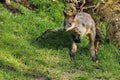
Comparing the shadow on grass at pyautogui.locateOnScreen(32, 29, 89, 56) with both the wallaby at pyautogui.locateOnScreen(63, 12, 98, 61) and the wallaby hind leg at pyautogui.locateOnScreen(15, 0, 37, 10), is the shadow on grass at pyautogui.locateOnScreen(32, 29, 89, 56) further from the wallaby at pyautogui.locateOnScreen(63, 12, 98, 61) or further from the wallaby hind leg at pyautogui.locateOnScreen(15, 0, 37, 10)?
the wallaby hind leg at pyautogui.locateOnScreen(15, 0, 37, 10)

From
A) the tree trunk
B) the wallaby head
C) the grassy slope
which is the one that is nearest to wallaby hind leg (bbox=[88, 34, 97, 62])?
the grassy slope

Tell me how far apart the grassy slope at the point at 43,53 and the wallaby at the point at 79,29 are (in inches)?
10.4

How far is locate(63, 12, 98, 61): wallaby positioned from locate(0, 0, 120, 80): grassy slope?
265 millimetres

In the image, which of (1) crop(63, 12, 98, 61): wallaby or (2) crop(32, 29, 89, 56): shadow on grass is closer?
(1) crop(63, 12, 98, 61): wallaby

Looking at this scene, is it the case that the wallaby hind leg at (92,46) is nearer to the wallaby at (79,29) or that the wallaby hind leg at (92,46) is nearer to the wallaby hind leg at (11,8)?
the wallaby at (79,29)

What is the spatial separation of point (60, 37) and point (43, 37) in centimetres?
62

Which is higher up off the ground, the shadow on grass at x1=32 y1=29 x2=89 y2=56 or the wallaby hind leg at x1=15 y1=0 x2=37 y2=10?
the wallaby hind leg at x1=15 y1=0 x2=37 y2=10

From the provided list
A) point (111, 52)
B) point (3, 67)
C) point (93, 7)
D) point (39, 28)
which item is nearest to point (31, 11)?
point (39, 28)

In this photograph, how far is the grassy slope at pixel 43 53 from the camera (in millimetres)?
9141

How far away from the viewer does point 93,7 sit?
12.9 meters

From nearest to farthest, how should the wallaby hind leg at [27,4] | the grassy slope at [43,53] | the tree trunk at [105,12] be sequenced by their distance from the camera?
the grassy slope at [43,53] → the tree trunk at [105,12] → the wallaby hind leg at [27,4]

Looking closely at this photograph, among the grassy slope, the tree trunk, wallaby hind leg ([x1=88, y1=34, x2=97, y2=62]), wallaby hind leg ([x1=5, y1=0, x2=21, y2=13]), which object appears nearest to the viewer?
the grassy slope

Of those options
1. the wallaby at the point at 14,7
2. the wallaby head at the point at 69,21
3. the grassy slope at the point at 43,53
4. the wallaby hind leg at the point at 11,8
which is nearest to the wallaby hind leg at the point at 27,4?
the wallaby at the point at 14,7

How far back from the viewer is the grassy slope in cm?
914
